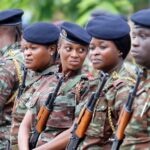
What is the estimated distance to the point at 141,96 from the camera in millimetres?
6566

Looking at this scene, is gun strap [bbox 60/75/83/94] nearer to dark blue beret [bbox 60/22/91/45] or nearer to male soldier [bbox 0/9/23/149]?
dark blue beret [bbox 60/22/91/45]

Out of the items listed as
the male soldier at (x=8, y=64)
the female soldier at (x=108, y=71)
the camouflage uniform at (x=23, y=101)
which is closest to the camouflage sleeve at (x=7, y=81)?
the male soldier at (x=8, y=64)

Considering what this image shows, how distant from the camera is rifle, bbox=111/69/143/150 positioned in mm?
6562

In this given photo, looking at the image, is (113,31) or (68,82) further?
(68,82)

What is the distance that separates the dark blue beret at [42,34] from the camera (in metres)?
8.16

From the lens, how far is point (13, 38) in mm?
9148

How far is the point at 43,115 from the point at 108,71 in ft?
2.81

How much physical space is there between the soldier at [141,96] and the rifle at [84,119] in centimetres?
42

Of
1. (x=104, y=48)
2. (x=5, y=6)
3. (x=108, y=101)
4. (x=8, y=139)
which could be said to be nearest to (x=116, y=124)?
(x=108, y=101)

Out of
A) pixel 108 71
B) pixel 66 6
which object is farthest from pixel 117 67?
pixel 66 6

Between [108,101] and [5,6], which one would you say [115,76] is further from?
[5,6]

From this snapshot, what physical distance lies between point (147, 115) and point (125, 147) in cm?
30

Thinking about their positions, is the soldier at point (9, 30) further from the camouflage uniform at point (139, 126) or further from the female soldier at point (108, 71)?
the camouflage uniform at point (139, 126)

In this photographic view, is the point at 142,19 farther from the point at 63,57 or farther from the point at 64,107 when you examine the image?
the point at 64,107
